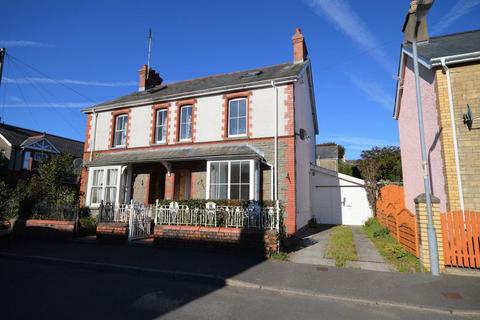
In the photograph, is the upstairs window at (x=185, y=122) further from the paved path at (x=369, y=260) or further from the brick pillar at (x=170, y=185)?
the paved path at (x=369, y=260)

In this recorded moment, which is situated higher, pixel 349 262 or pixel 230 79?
pixel 230 79

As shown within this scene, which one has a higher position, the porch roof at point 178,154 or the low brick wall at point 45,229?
the porch roof at point 178,154

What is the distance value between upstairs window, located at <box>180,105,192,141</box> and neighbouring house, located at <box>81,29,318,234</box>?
51 mm

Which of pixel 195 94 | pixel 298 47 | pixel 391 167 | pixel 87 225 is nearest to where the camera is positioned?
pixel 87 225

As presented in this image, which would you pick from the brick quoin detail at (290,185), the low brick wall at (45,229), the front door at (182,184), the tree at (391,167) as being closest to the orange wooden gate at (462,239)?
the brick quoin detail at (290,185)

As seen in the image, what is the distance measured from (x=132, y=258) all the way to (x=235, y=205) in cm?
364

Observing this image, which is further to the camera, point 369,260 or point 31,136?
point 31,136

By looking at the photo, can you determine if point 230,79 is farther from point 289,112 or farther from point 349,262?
point 349,262

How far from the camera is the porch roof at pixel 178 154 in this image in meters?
11.9

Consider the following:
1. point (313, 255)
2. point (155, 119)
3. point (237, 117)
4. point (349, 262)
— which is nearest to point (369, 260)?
point (349, 262)

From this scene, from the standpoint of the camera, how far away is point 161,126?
15.1 metres

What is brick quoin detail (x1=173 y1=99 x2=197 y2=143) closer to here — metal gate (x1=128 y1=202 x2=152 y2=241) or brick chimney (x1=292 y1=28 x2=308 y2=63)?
metal gate (x1=128 y1=202 x2=152 y2=241)

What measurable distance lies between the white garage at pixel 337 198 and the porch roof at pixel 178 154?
748cm

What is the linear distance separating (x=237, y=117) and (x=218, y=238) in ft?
20.6
